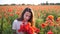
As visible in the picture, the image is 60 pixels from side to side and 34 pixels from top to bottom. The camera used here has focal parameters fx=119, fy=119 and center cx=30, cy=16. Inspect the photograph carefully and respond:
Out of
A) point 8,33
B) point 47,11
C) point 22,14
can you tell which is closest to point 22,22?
point 22,14

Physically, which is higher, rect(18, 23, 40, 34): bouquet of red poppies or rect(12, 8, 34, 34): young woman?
rect(12, 8, 34, 34): young woman

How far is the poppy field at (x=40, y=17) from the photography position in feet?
4.39

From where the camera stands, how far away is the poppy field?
1.34 metres

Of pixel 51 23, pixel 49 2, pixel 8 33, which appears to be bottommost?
pixel 8 33

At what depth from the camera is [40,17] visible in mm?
1379

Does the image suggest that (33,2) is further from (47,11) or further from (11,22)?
(11,22)

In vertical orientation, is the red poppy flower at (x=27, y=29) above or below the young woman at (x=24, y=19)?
below

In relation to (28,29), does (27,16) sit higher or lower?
higher

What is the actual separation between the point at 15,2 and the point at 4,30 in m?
0.35

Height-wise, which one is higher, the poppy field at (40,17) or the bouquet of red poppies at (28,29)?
the poppy field at (40,17)

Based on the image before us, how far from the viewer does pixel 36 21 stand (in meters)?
1.36

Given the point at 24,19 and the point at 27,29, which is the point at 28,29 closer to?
the point at 27,29

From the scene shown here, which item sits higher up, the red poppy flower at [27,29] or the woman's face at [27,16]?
the woman's face at [27,16]

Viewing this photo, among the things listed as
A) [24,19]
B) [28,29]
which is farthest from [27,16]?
[28,29]
